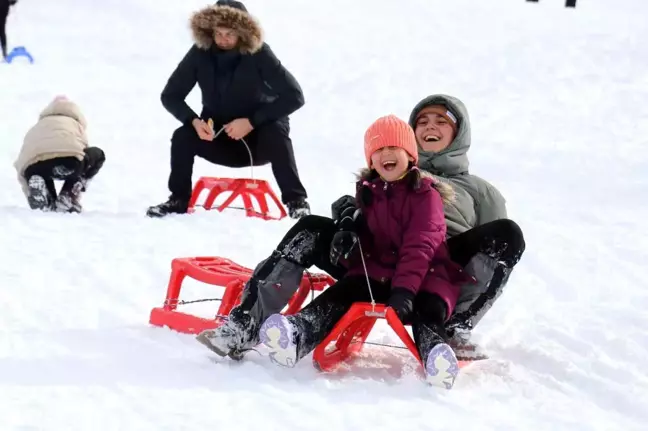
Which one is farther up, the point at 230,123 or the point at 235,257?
the point at 230,123

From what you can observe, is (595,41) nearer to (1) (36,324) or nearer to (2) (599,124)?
(2) (599,124)

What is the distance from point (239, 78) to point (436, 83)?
608 centimetres

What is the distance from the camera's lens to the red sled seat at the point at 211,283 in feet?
10.7

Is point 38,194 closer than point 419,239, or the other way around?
point 419,239

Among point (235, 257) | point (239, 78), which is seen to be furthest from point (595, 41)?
point (235, 257)

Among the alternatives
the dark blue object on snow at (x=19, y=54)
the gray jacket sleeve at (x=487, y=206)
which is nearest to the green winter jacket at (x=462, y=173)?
the gray jacket sleeve at (x=487, y=206)

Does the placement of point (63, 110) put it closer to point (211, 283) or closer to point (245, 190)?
point (245, 190)

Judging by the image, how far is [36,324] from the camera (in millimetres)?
3281

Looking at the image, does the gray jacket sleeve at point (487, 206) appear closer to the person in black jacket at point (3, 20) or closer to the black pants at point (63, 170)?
the black pants at point (63, 170)

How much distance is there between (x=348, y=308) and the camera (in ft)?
9.98

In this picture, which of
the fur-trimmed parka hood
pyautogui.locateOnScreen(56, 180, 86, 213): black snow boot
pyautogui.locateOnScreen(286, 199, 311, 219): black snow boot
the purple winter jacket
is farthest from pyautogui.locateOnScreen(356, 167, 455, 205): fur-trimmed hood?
the fur-trimmed parka hood

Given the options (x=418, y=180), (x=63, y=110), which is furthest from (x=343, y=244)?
(x=63, y=110)

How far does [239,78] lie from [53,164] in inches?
44.1

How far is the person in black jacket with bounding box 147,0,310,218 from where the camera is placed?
5.64 meters
